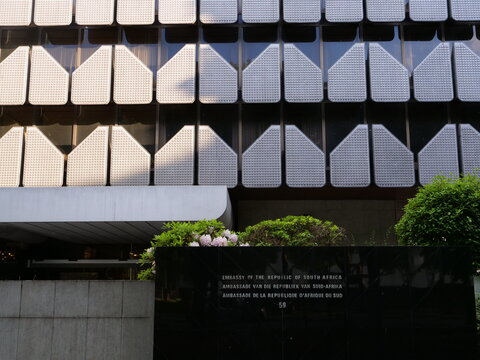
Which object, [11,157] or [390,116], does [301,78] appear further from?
[11,157]

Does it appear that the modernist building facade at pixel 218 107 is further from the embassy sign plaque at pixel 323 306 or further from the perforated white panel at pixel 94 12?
the embassy sign plaque at pixel 323 306

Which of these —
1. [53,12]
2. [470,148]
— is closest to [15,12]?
[53,12]

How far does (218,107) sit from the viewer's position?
2092cm

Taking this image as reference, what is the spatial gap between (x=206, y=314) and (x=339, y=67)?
12.6m

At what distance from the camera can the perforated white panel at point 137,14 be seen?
2027cm

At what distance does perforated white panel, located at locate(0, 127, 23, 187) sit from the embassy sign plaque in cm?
1134

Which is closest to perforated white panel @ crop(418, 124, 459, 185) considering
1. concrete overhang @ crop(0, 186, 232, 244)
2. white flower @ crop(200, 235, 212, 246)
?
concrete overhang @ crop(0, 186, 232, 244)

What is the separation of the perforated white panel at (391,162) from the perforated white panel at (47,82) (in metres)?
11.7

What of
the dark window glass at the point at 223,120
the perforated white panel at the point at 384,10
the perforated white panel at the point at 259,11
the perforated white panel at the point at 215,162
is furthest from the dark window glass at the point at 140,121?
the perforated white panel at the point at 384,10

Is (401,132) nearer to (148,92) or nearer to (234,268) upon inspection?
(148,92)

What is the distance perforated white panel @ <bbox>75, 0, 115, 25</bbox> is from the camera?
20297 millimetres

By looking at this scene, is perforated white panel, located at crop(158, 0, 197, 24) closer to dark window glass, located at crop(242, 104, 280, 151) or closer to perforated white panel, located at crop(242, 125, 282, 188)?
dark window glass, located at crop(242, 104, 280, 151)

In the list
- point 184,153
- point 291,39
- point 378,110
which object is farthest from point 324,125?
point 184,153

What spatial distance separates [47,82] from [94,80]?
178 centimetres
